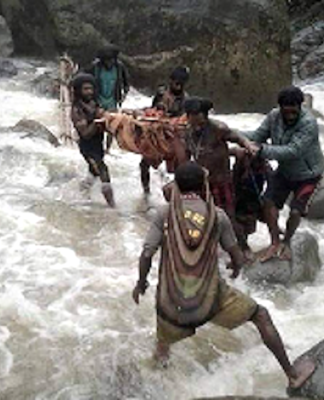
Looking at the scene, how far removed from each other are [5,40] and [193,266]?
10954 mm

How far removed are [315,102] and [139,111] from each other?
7.38 meters

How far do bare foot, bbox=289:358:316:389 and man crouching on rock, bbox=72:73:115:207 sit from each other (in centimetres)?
310

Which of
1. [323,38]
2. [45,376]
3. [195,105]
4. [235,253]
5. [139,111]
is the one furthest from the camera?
[323,38]

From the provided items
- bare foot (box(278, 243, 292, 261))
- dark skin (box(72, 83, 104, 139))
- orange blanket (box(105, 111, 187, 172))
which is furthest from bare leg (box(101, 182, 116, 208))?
bare foot (box(278, 243, 292, 261))

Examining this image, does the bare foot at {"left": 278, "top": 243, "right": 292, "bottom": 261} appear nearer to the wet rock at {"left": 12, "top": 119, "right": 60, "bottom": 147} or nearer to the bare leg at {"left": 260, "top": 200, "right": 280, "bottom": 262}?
the bare leg at {"left": 260, "top": 200, "right": 280, "bottom": 262}

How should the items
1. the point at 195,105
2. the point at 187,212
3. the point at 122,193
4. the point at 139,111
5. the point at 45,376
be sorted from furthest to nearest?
1. the point at 122,193
2. the point at 139,111
3. the point at 195,105
4. the point at 45,376
5. the point at 187,212

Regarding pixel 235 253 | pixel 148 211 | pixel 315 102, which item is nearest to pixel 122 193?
pixel 148 211

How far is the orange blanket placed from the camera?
6176 mm

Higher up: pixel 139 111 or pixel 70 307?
pixel 139 111

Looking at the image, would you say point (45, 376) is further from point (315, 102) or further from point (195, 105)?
point (315, 102)

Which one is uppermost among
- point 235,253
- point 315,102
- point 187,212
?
point 187,212

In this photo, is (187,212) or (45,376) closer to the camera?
(187,212)

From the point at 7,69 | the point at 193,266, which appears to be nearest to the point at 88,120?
the point at 193,266

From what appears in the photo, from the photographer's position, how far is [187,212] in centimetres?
411
